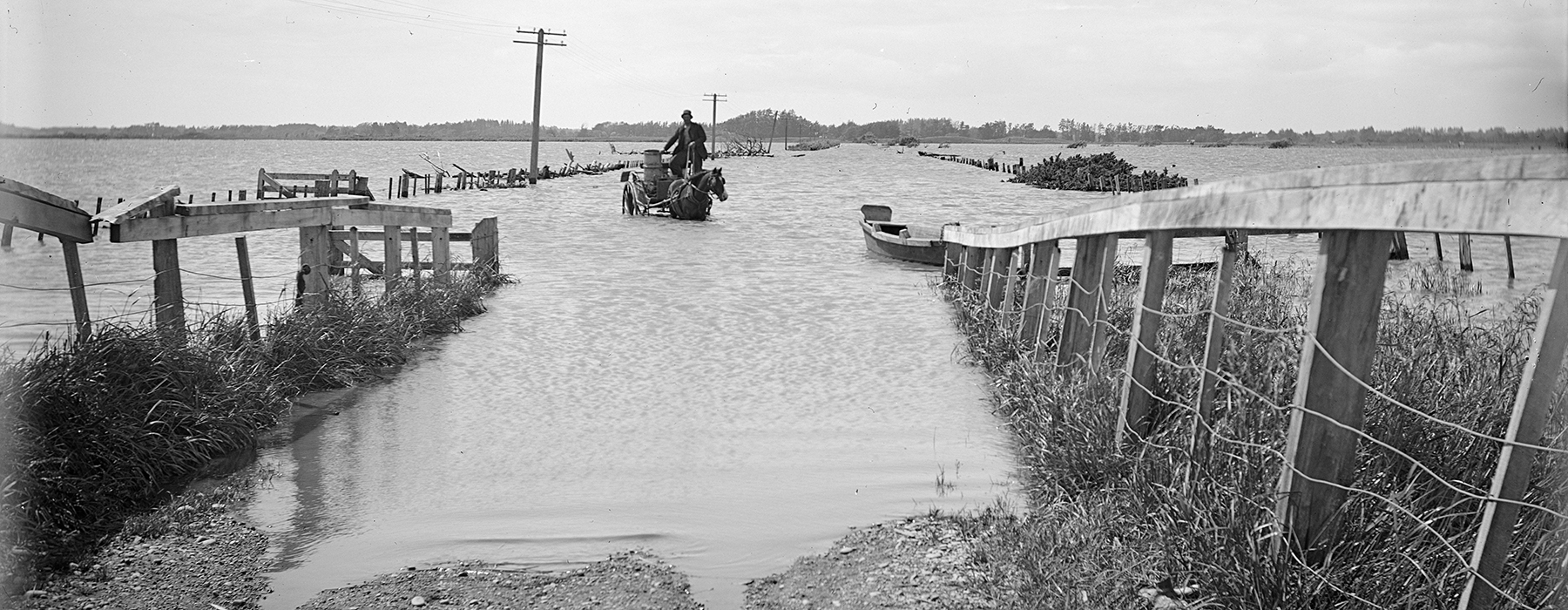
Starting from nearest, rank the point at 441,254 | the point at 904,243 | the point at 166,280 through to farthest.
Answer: the point at 166,280 → the point at 441,254 → the point at 904,243

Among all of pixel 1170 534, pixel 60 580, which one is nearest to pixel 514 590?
pixel 60 580

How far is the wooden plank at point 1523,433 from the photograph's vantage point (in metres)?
2.44

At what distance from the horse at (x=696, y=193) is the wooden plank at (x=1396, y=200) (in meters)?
24.6

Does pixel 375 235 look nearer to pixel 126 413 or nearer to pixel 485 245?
pixel 485 245

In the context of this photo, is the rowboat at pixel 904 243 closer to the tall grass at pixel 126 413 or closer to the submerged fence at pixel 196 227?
the submerged fence at pixel 196 227

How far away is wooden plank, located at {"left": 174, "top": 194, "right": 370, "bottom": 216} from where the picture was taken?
7137mm

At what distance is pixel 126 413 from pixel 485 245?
9.05 m

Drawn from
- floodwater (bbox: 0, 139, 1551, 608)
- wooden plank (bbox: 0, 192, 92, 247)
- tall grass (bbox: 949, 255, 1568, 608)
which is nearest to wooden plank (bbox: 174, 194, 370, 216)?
floodwater (bbox: 0, 139, 1551, 608)

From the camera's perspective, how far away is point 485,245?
14.5m

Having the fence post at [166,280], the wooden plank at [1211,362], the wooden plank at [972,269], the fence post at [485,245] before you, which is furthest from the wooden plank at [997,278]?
the fence post at [166,280]

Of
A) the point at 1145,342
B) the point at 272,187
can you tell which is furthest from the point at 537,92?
the point at 1145,342

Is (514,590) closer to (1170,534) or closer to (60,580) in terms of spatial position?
(60,580)

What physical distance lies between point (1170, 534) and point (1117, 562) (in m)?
0.21

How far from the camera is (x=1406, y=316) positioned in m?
6.50
